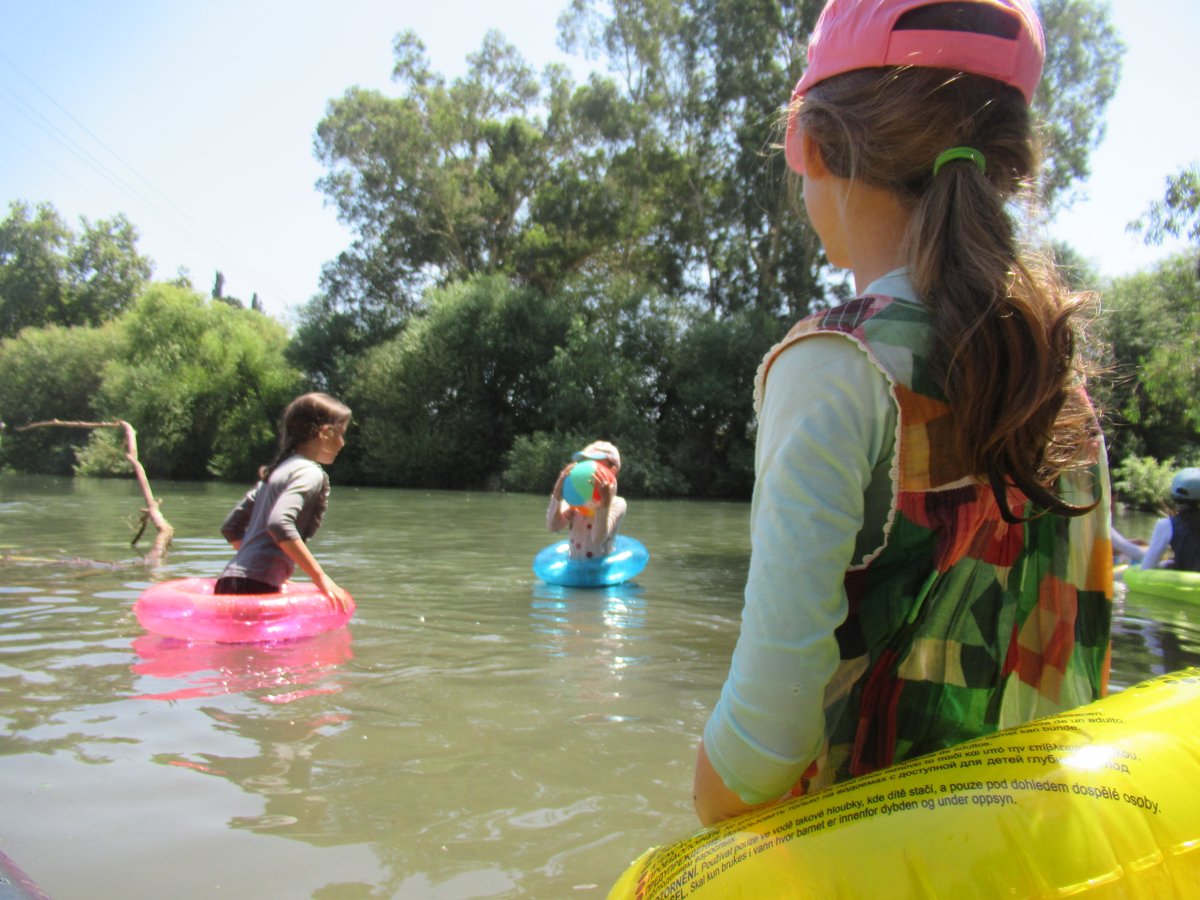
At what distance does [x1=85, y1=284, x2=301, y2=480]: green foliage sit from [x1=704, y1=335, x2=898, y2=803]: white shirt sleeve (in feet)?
118

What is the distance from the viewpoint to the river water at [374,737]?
297cm

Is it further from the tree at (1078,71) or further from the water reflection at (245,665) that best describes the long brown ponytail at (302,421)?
the tree at (1078,71)

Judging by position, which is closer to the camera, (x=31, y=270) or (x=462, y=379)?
(x=462, y=379)

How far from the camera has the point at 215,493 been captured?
2425 centimetres

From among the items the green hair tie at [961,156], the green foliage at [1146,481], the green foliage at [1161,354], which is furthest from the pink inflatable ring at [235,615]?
the green foliage at [1146,481]

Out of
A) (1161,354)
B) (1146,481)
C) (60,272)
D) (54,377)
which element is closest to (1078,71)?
(1146,481)

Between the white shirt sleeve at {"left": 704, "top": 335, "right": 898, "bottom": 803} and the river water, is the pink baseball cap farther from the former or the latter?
the river water

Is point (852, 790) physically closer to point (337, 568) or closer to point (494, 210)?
point (337, 568)

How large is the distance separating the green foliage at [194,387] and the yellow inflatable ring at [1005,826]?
36.0m

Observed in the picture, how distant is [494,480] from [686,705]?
27013mm

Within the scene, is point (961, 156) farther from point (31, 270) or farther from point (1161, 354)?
point (31, 270)

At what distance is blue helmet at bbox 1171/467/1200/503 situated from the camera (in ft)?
27.6

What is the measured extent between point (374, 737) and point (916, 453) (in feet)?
11.5

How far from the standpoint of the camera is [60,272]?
6272 centimetres
